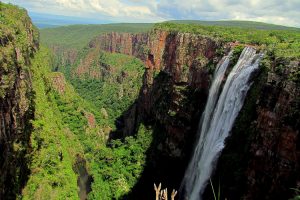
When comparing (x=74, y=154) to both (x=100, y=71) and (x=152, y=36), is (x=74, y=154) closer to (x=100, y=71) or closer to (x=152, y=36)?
(x=152, y=36)

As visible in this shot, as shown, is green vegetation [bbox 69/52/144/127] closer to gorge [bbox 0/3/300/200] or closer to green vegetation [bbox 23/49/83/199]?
gorge [bbox 0/3/300/200]

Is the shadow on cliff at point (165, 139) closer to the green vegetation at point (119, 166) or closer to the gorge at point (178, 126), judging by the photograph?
the gorge at point (178, 126)

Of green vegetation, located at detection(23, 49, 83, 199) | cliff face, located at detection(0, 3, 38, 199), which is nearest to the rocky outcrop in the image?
cliff face, located at detection(0, 3, 38, 199)

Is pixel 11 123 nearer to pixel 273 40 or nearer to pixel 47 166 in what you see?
pixel 47 166

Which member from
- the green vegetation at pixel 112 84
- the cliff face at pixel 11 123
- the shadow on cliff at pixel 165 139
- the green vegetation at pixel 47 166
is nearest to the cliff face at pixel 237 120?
the shadow on cliff at pixel 165 139

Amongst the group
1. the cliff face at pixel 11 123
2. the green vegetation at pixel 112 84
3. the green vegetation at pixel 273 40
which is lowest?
the green vegetation at pixel 112 84

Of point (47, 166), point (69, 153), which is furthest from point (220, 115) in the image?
point (69, 153)

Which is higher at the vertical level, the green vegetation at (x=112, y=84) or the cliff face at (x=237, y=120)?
the cliff face at (x=237, y=120)
